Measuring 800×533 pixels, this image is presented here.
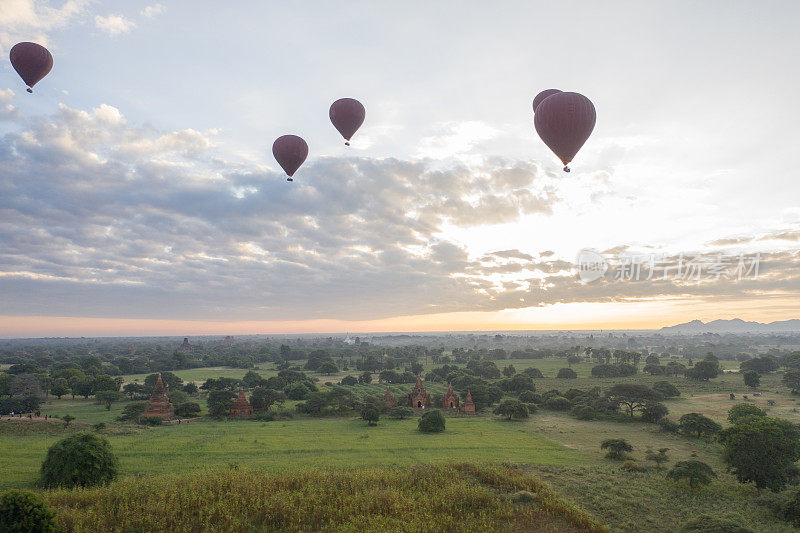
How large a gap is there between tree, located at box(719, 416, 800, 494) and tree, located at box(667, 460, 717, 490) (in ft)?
6.49

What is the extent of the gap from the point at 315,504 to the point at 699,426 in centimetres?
Result: 3764

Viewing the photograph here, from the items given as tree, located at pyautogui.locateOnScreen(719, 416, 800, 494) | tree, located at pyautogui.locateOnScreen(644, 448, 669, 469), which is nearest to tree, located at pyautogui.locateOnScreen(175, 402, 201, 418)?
tree, located at pyautogui.locateOnScreen(644, 448, 669, 469)

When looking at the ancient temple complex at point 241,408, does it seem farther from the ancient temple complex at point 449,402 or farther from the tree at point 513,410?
the tree at point 513,410

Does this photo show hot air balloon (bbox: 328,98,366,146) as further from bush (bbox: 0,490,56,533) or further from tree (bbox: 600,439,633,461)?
tree (bbox: 600,439,633,461)

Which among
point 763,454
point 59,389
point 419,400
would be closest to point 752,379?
point 763,454

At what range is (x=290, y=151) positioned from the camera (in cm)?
3103

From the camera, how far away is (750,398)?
60.3 meters

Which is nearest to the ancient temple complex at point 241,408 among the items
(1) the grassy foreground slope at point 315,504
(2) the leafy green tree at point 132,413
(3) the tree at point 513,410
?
(2) the leafy green tree at point 132,413

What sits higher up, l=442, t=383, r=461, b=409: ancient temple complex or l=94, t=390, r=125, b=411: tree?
l=94, t=390, r=125, b=411: tree

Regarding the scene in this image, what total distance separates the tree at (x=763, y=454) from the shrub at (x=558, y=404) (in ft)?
93.3

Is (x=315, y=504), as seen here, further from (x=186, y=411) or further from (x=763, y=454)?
(x=186, y=411)

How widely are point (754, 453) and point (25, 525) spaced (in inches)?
1546

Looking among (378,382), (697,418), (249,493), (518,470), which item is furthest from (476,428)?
(378,382)

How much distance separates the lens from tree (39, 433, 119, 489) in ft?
81.1
